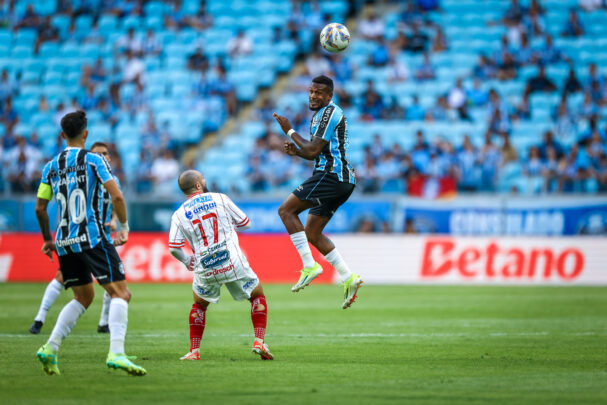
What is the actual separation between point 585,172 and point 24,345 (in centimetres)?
1632

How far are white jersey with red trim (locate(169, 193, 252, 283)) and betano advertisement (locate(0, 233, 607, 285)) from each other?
13281mm

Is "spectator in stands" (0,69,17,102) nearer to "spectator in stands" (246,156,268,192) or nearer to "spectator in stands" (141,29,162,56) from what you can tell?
"spectator in stands" (141,29,162,56)

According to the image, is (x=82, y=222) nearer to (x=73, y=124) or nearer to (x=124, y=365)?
(x=73, y=124)

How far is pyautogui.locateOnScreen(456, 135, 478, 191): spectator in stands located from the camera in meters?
23.6

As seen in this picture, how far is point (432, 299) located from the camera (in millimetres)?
18641

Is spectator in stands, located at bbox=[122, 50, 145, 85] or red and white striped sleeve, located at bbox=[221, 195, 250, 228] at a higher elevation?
spectator in stands, located at bbox=[122, 50, 145, 85]

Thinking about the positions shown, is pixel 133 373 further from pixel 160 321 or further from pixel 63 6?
pixel 63 6

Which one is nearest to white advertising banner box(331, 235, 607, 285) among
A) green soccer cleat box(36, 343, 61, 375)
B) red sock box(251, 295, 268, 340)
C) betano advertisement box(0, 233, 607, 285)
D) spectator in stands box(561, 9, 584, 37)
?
betano advertisement box(0, 233, 607, 285)

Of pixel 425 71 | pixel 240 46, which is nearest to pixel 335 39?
pixel 425 71

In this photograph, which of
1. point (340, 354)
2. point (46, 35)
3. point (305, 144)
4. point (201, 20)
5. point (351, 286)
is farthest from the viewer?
point (46, 35)

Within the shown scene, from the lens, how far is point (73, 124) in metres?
8.41

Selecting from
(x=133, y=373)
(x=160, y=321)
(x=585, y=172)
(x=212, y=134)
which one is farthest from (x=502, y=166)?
(x=133, y=373)

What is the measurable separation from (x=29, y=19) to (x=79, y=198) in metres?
27.4

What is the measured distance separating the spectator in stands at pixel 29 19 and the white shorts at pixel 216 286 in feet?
87.0
